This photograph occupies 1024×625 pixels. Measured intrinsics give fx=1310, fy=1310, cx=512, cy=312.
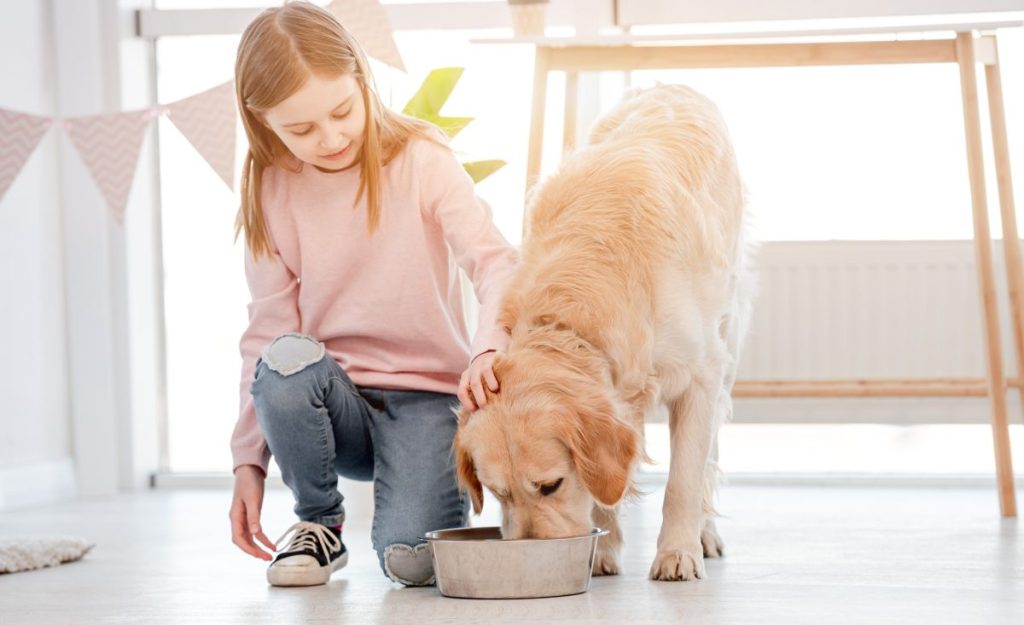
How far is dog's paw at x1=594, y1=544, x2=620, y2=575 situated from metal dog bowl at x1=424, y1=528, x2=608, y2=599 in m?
0.23

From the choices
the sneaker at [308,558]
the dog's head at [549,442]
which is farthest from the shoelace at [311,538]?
the dog's head at [549,442]

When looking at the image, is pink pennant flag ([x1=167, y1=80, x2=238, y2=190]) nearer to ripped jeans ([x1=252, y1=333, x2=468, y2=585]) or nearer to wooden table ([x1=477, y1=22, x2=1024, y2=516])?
wooden table ([x1=477, y1=22, x2=1024, y2=516])

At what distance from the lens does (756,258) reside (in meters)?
4.17

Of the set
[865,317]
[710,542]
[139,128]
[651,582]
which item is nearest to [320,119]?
[651,582]

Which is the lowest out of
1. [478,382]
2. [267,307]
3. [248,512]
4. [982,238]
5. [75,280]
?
[248,512]

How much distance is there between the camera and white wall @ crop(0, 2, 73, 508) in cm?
380

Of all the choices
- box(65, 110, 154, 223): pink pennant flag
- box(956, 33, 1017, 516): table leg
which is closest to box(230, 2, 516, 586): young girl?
box(65, 110, 154, 223): pink pennant flag

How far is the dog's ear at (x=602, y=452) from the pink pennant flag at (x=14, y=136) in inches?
78.1

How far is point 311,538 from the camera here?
2.22m

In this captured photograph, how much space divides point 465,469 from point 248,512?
441 millimetres

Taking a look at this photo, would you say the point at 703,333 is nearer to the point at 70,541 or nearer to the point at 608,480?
the point at 608,480

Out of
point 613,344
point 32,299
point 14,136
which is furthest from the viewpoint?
point 32,299

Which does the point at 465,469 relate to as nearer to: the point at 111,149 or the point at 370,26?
the point at 370,26

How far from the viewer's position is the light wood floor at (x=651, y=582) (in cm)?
181
